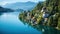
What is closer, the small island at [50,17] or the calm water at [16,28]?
the calm water at [16,28]

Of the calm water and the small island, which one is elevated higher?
the small island

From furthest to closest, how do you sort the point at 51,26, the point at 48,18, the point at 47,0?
1. the point at 47,0
2. the point at 48,18
3. the point at 51,26

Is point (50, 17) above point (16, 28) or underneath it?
above

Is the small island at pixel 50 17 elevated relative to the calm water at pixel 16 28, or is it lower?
elevated

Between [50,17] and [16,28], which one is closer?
[16,28]

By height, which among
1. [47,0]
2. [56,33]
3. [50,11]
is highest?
[47,0]

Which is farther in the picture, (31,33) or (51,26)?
(51,26)

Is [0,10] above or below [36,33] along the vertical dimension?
above

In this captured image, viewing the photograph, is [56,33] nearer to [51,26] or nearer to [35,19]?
[51,26]

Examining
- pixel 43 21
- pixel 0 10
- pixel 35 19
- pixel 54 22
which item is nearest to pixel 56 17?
pixel 54 22

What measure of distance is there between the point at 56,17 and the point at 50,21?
1732 millimetres

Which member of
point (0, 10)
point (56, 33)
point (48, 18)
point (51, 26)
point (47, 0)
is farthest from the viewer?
point (0, 10)

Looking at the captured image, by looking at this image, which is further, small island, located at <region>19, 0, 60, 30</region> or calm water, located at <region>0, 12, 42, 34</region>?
small island, located at <region>19, 0, 60, 30</region>

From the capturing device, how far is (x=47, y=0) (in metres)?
67.1
